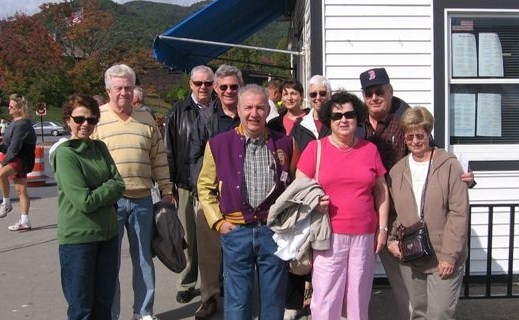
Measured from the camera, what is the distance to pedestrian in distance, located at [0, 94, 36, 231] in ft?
27.2

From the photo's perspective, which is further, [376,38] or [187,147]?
[376,38]

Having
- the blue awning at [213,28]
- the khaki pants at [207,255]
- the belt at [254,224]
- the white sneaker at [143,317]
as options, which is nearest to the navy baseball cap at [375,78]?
the belt at [254,224]

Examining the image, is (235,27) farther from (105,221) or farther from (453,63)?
(105,221)

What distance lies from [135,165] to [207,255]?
1.07 m

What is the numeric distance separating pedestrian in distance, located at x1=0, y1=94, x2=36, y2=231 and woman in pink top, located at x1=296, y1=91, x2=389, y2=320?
607cm

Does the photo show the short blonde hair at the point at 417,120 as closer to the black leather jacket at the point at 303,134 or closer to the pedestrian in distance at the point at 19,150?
the black leather jacket at the point at 303,134

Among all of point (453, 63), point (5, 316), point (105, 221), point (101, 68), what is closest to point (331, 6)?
point (453, 63)

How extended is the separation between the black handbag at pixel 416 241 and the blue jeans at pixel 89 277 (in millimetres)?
1895

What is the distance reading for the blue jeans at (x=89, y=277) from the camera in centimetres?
356

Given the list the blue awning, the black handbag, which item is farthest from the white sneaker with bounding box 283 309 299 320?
the blue awning

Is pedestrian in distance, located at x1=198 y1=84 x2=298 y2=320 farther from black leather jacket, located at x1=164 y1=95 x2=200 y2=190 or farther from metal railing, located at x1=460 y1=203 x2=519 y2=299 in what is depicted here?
metal railing, located at x1=460 y1=203 x2=519 y2=299

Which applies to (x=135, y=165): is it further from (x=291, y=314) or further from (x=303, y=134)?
(x=291, y=314)

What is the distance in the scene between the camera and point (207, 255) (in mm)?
4812

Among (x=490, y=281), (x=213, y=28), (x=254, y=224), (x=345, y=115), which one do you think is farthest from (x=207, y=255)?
(x=213, y=28)
